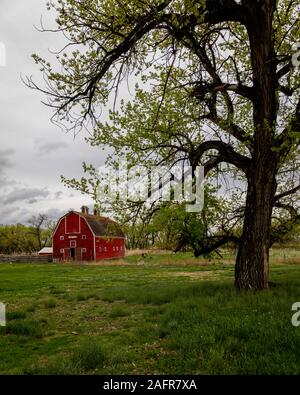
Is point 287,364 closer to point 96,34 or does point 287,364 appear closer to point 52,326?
point 52,326

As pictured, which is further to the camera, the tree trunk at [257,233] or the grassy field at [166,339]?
the tree trunk at [257,233]

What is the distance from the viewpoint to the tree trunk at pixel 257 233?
456 inches

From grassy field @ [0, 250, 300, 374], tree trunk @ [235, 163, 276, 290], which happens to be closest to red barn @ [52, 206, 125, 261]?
grassy field @ [0, 250, 300, 374]

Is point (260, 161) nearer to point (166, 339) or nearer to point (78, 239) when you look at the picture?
point (166, 339)

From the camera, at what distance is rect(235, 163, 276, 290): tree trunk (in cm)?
1159

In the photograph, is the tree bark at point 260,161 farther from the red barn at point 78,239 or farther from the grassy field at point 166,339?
the red barn at point 78,239

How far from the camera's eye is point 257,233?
11.6 m

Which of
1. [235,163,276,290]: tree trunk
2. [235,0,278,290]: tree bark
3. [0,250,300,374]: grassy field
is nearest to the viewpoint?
[0,250,300,374]: grassy field

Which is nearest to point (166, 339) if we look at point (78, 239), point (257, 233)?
point (257, 233)

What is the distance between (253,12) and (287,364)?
10.1m

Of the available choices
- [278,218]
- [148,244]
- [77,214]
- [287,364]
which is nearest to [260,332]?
[287,364]

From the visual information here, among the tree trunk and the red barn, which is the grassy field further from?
the red barn

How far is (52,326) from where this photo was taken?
10297 mm

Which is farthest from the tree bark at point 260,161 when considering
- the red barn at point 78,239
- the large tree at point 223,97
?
the red barn at point 78,239
